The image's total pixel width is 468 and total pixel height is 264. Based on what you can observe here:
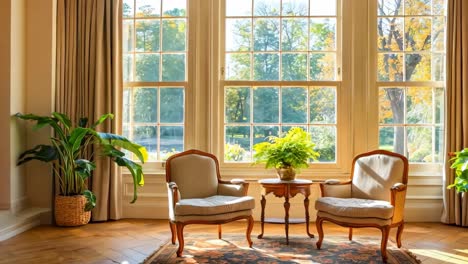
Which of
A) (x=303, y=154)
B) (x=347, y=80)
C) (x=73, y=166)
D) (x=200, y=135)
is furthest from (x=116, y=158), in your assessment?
(x=347, y=80)

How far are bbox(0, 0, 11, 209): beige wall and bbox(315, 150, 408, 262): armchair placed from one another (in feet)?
10.6

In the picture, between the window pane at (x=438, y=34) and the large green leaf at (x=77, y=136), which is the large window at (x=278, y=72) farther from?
the large green leaf at (x=77, y=136)

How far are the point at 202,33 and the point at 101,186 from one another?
2123 millimetres

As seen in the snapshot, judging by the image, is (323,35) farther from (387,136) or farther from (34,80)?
(34,80)

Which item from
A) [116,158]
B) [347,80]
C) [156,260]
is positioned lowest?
[156,260]

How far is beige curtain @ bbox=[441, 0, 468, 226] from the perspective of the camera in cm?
487

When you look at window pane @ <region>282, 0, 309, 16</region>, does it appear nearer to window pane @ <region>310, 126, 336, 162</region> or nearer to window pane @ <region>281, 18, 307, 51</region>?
window pane @ <region>281, 18, 307, 51</region>

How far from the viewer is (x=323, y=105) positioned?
5246mm

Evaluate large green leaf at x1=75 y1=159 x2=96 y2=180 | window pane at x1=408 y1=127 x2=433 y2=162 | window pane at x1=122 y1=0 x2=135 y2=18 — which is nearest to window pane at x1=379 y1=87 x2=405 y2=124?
window pane at x1=408 y1=127 x2=433 y2=162

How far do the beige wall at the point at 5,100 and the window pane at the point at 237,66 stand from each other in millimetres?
2396

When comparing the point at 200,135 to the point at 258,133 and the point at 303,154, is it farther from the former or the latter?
the point at 303,154

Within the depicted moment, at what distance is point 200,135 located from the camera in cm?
524

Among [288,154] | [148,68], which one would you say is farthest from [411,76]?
[148,68]

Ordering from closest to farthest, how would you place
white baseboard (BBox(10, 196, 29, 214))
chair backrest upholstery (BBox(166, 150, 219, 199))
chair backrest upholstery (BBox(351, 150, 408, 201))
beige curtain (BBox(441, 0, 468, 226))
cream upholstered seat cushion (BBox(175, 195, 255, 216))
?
cream upholstered seat cushion (BBox(175, 195, 255, 216)), chair backrest upholstery (BBox(351, 150, 408, 201)), chair backrest upholstery (BBox(166, 150, 219, 199)), white baseboard (BBox(10, 196, 29, 214)), beige curtain (BBox(441, 0, 468, 226))
